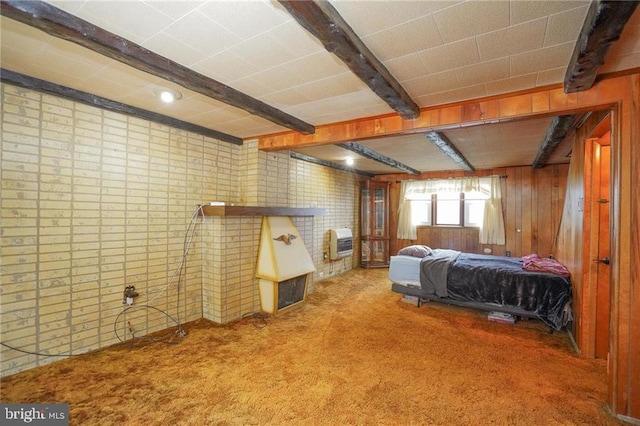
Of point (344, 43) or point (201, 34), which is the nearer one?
point (344, 43)

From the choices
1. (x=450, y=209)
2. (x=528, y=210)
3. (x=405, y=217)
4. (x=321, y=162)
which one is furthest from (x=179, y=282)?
(x=528, y=210)

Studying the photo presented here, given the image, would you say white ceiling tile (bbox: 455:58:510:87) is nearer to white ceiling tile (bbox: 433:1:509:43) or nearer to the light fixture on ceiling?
white ceiling tile (bbox: 433:1:509:43)

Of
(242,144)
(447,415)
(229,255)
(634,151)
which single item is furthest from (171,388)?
(634,151)

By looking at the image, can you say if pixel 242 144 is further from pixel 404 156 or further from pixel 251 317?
pixel 404 156

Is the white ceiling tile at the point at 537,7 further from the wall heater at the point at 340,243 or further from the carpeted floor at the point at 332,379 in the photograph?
the wall heater at the point at 340,243

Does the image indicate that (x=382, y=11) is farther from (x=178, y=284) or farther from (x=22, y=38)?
(x=178, y=284)

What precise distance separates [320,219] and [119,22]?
168 inches

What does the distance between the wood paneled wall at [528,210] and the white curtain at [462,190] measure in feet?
0.47

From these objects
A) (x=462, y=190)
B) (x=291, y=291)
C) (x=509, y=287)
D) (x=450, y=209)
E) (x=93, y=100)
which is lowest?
(x=291, y=291)

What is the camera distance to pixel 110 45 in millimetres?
1581

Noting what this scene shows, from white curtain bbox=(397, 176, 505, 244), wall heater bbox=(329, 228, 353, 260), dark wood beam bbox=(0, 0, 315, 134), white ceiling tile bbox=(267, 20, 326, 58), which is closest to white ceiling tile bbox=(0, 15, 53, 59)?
dark wood beam bbox=(0, 0, 315, 134)

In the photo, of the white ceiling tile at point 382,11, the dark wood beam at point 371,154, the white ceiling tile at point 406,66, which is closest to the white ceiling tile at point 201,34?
the white ceiling tile at point 382,11

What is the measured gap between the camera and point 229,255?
11.1ft

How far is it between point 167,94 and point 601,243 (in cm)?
406
